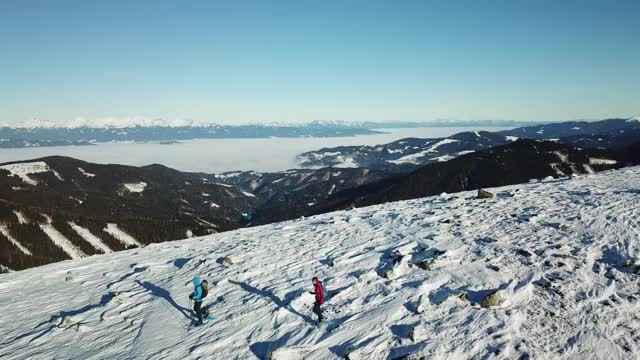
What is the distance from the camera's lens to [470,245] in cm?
2327

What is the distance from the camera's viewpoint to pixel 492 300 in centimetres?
1597

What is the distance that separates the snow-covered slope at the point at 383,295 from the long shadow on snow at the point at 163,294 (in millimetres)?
133

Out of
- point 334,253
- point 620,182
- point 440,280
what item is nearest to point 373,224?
point 334,253

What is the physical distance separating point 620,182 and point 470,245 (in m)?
26.1

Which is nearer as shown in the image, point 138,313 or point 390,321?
point 390,321

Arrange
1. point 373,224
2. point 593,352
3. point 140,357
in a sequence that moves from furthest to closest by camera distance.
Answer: point 373,224
point 140,357
point 593,352

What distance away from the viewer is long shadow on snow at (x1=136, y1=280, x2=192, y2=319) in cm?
1958

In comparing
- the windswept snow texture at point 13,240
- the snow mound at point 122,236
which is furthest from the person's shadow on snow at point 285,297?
the snow mound at point 122,236

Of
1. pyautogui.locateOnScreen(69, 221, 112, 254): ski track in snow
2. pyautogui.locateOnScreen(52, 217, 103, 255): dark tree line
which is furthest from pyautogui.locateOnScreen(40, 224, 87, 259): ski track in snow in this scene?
pyautogui.locateOnScreen(69, 221, 112, 254): ski track in snow

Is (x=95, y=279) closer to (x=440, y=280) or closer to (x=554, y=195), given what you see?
(x=440, y=280)

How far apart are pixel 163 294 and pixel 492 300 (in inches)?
681

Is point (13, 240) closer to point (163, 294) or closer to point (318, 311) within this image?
point (163, 294)

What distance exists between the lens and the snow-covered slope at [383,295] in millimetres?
14312

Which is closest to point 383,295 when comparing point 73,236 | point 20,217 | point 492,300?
point 492,300
